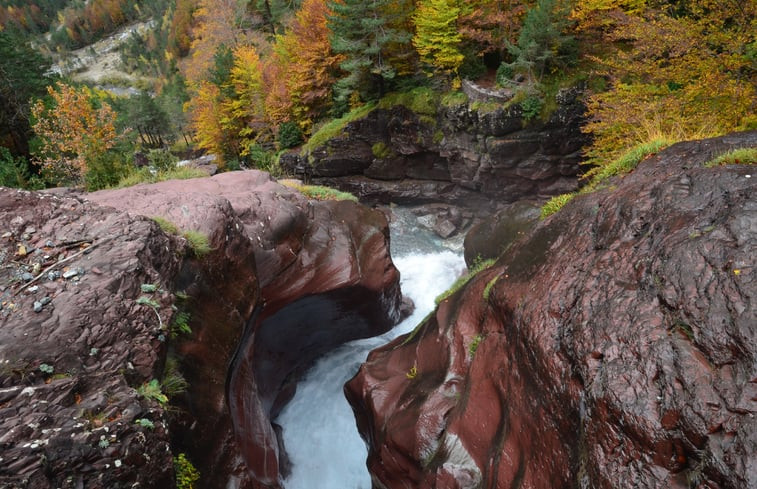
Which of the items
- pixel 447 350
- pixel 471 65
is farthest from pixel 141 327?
pixel 471 65

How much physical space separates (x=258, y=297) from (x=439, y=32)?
616 inches

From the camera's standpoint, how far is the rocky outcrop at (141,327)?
3273mm

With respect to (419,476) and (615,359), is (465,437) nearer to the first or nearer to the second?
(419,476)

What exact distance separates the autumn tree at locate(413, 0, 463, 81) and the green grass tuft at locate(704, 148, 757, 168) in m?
14.7

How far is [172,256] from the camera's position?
5.32 meters

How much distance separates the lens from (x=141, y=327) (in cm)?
417

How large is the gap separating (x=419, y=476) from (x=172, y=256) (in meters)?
4.91

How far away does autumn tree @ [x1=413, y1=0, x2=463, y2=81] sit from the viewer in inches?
661

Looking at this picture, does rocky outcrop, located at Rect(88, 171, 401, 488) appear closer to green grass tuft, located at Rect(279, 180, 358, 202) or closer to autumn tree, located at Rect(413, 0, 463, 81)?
green grass tuft, located at Rect(279, 180, 358, 202)

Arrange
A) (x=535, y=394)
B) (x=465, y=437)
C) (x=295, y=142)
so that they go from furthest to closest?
(x=295, y=142) → (x=465, y=437) → (x=535, y=394)

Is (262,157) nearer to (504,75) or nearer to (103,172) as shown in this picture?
(103,172)

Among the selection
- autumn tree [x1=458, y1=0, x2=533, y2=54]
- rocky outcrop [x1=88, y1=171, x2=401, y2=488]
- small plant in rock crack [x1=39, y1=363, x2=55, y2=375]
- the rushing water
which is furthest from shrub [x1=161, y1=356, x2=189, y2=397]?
autumn tree [x1=458, y1=0, x2=533, y2=54]

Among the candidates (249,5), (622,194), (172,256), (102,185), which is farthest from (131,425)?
(249,5)

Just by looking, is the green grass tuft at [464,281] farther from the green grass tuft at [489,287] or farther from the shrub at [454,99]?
the shrub at [454,99]
